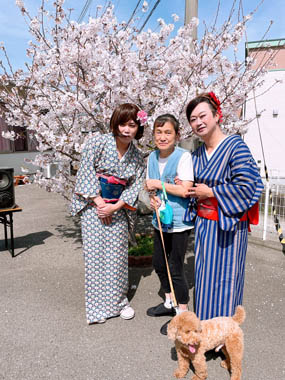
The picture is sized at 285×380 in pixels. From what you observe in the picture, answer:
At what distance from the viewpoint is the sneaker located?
2.77 m

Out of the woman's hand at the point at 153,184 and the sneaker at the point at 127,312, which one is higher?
the woman's hand at the point at 153,184

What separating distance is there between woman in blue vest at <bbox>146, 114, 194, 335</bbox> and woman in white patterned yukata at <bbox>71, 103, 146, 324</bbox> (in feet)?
0.79

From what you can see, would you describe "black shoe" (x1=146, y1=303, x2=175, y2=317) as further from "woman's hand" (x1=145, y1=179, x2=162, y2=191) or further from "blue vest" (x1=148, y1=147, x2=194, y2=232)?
"woman's hand" (x1=145, y1=179, x2=162, y2=191)

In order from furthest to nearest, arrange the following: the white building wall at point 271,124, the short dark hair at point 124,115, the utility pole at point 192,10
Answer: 1. the white building wall at point 271,124
2. the utility pole at point 192,10
3. the short dark hair at point 124,115

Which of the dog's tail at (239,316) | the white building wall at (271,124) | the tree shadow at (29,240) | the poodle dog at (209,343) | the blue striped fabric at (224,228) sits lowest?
the tree shadow at (29,240)

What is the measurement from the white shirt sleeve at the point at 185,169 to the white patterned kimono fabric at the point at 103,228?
545 millimetres

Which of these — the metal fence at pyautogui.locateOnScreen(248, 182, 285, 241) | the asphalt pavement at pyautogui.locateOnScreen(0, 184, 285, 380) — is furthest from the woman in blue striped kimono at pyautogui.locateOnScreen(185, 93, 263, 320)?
the metal fence at pyautogui.locateOnScreen(248, 182, 285, 241)

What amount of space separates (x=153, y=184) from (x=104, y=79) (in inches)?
62.3

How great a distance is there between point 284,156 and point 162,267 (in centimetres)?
1158

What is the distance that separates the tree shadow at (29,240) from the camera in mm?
4802

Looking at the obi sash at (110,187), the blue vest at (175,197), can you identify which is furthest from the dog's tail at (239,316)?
the obi sash at (110,187)

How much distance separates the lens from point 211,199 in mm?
2117

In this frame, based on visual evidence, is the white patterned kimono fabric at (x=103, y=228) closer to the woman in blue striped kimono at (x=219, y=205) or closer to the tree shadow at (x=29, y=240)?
the woman in blue striped kimono at (x=219, y=205)

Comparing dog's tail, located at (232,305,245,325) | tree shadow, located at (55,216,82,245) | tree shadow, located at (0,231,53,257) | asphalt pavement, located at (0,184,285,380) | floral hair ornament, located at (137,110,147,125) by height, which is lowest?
asphalt pavement, located at (0,184,285,380)
